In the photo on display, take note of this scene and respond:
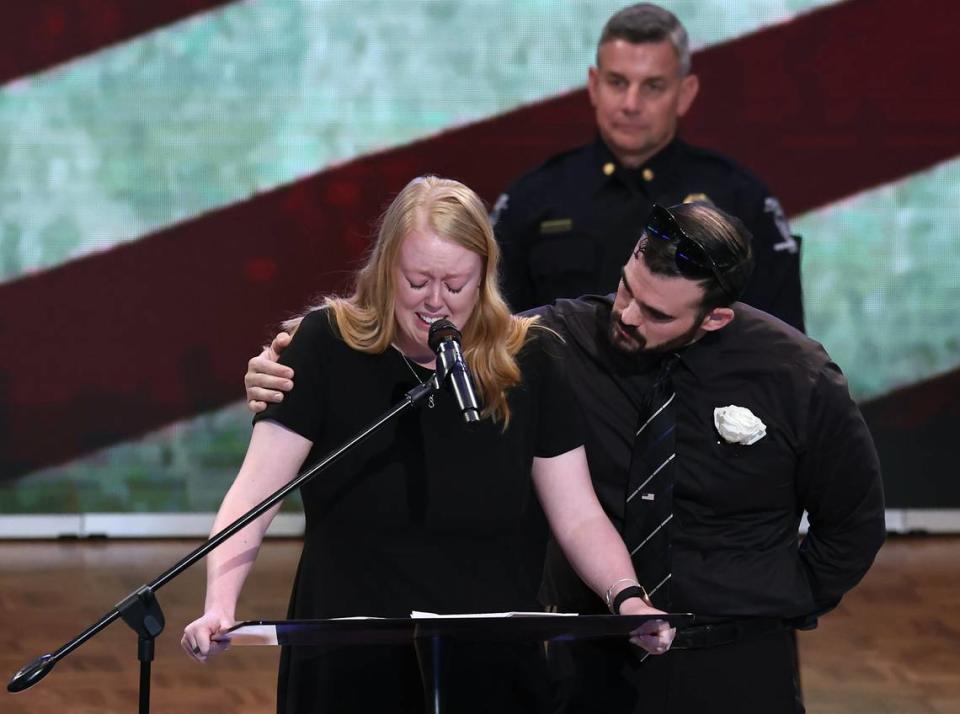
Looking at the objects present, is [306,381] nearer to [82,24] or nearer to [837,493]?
[837,493]

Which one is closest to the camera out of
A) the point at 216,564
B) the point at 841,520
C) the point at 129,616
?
the point at 129,616

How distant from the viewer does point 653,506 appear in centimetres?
257

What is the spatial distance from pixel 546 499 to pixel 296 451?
42 centimetres

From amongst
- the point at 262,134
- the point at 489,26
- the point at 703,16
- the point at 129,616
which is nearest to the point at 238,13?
the point at 262,134

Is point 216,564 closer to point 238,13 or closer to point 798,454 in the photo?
point 798,454

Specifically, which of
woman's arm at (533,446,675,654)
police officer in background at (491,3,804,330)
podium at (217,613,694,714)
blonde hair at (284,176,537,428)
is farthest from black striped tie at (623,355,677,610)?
police officer in background at (491,3,804,330)

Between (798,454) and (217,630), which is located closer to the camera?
(217,630)

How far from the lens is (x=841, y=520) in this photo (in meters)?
2.64

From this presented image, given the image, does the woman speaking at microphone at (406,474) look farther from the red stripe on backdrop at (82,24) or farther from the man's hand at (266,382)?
the red stripe on backdrop at (82,24)

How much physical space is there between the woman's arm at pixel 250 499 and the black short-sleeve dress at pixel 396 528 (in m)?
0.03

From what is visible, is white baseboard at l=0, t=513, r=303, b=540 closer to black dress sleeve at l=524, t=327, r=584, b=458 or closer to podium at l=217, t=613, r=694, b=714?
black dress sleeve at l=524, t=327, r=584, b=458

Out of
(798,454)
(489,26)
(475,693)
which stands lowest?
(475,693)

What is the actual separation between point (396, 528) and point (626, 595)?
366mm

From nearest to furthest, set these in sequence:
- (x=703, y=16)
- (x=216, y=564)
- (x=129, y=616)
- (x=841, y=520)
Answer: (x=129, y=616) → (x=216, y=564) → (x=841, y=520) → (x=703, y=16)
